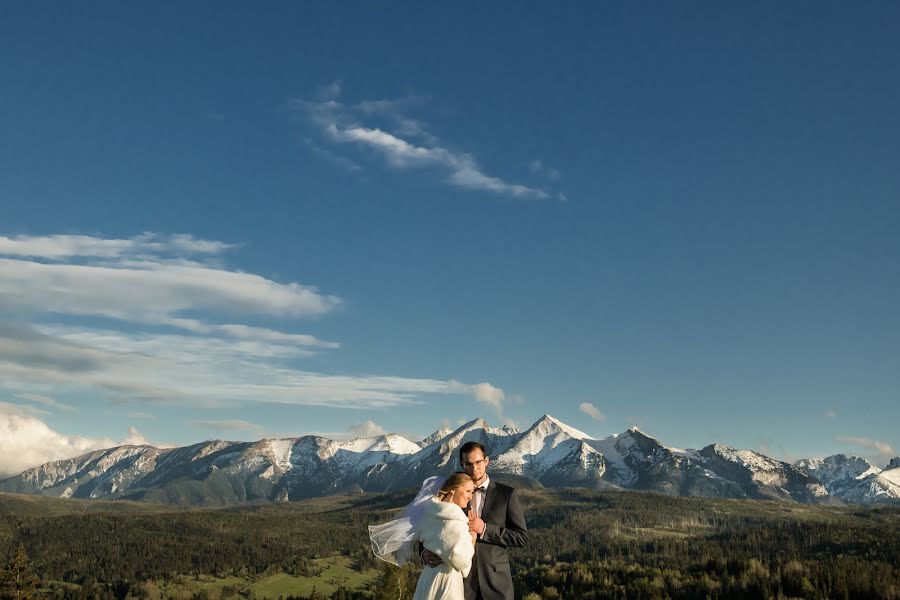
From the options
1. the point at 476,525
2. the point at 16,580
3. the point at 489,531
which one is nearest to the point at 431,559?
the point at 476,525

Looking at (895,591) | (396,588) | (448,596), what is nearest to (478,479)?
(448,596)

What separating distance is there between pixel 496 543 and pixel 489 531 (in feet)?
1.44

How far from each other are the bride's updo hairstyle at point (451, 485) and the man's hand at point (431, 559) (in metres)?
1.02

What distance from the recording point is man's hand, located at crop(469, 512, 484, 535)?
12.3 meters

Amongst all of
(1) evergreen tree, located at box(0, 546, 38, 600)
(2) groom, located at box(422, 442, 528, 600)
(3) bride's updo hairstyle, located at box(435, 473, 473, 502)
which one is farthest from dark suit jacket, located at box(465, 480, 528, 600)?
(1) evergreen tree, located at box(0, 546, 38, 600)

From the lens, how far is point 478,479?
42.8 ft

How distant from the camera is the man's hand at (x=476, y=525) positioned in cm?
1228

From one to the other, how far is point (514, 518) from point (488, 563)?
0.98 m

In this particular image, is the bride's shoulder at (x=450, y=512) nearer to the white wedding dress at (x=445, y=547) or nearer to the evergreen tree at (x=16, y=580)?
the white wedding dress at (x=445, y=547)

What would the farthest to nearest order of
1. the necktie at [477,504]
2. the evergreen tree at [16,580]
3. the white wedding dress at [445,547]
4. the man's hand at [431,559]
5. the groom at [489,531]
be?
the evergreen tree at [16,580]
the necktie at [477,504]
the groom at [489,531]
the man's hand at [431,559]
the white wedding dress at [445,547]

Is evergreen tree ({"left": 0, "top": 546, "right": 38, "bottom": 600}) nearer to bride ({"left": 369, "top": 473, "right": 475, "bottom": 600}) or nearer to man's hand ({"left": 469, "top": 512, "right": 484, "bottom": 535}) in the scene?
bride ({"left": 369, "top": 473, "right": 475, "bottom": 600})

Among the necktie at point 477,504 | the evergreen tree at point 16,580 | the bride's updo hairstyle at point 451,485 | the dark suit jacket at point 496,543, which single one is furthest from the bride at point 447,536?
the evergreen tree at point 16,580

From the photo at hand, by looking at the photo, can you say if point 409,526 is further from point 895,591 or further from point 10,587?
point 895,591

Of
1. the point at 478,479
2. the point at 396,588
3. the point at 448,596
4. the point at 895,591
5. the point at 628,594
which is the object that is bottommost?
the point at 628,594
